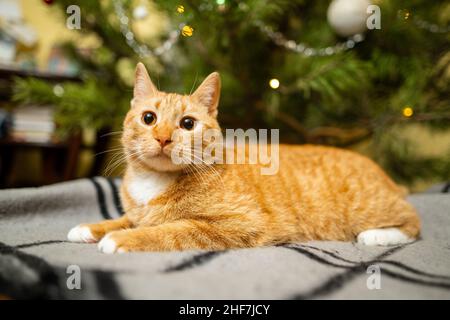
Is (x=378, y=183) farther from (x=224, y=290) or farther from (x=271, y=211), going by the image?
(x=224, y=290)

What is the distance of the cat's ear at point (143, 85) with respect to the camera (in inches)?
40.7

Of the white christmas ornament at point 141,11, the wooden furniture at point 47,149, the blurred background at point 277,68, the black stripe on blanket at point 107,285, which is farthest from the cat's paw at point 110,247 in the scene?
the wooden furniture at point 47,149

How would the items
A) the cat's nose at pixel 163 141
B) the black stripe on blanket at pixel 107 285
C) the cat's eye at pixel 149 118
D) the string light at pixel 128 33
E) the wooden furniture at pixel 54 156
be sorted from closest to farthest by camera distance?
the black stripe on blanket at pixel 107 285
the cat's nose at pixel 163 141
the cat's eye at pixel 149 118
the string light at pixel 128 33
the wooden furniture at pixel 54 156

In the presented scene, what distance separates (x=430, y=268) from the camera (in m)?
0.78

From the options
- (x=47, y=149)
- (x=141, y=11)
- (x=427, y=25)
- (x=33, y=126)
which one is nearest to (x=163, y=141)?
(x=141, y=11)

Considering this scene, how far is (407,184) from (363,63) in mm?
853

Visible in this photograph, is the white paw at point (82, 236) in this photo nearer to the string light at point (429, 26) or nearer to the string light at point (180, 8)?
the string light at point (180, 8)

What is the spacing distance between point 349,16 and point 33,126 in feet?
6.49

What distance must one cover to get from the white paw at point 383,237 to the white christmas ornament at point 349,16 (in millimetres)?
817

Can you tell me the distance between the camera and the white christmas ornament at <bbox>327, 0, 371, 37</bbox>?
1222mm

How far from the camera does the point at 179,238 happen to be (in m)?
0.79

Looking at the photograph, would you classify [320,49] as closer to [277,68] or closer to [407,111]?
[277,68]
